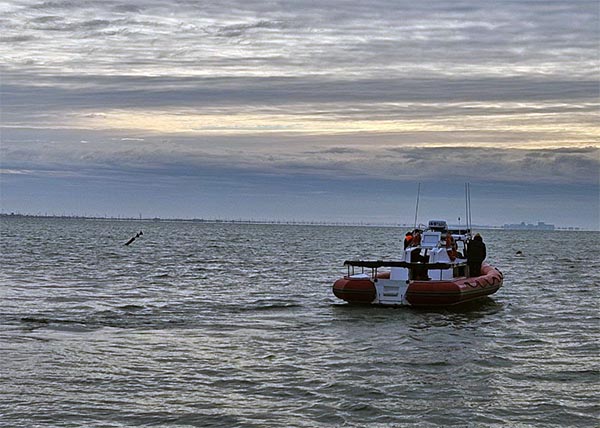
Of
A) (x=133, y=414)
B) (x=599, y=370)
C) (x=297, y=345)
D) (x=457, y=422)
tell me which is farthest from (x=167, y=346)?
(x=599, y=370)

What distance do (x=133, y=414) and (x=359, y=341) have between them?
23.3 feet

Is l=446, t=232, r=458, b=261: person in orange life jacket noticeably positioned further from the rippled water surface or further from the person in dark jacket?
the rippled water surface

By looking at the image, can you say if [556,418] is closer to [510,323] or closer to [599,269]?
[510,323]

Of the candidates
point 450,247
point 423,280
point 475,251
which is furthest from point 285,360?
point 475,251

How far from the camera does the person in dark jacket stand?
991 inches

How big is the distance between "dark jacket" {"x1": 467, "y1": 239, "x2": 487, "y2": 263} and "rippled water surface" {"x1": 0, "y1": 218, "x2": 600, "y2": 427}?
135 centimetres

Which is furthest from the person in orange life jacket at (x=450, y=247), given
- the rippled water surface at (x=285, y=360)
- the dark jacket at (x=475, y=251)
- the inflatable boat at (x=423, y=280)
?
the rippled water surface at (x=285, y=360)

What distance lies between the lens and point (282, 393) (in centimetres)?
1190

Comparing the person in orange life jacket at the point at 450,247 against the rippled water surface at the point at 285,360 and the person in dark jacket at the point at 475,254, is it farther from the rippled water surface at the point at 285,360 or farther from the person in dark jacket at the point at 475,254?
the rippled water surface at the point at 285,360

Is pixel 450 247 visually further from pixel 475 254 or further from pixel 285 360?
pixel 285 360

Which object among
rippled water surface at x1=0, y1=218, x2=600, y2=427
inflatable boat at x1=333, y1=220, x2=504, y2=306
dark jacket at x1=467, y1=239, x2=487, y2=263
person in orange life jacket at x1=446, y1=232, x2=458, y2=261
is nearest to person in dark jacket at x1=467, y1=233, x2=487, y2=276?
dark jacket at x1=467, y1=239, x2=487, y2=263

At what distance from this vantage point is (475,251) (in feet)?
82.8

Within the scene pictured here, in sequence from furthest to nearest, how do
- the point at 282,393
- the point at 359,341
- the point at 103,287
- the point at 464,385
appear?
the point at 103,287 < the point at 359,341 < the point at 464,385 < the point at 282,393

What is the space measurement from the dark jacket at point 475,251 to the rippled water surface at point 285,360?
1.35 metres
